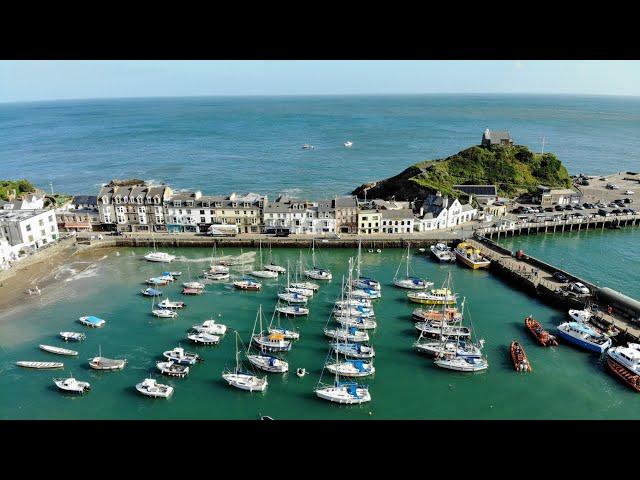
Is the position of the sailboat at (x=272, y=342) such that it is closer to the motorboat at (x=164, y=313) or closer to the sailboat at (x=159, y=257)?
the motorboat at (x=164, y=313)

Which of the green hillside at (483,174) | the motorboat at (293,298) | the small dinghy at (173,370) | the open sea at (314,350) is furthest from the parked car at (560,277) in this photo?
the small dinghy at (173,370)

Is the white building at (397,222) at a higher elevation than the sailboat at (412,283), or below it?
higher

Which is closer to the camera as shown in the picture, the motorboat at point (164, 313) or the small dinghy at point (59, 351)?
the small dinghy at point (59, 351)

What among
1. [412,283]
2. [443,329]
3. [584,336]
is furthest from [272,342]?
[584,336]

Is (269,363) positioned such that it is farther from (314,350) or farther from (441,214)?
(441,214)

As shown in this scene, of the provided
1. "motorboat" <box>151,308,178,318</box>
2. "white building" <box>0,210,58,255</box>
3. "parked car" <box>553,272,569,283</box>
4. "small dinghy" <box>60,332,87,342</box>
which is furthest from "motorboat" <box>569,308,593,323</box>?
"white building" <box>0,210,58,255</box>
